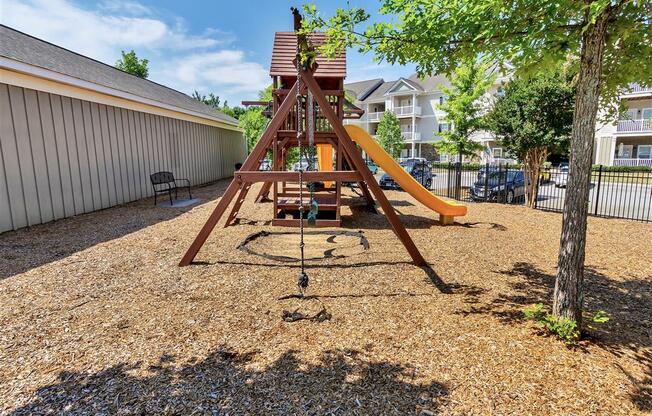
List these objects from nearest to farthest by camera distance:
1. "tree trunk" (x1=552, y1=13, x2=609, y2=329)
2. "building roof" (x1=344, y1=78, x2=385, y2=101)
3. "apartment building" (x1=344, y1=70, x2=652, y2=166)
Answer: "tree trunk" (x1=552, y1=13, x2=609, y2=329) < "apartment building" (x1=344, y1=70, x2=652, y2=166) < "building roof" (x1=344, y1=78, x2=385, y2=101)

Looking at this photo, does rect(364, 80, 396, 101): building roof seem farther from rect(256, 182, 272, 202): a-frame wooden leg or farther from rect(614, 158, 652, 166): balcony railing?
rect(256, 182, 272, 202): a-frame wooden leg

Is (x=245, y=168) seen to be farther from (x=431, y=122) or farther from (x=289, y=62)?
(x=431, y=122)

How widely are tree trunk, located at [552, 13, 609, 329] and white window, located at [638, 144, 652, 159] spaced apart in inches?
1242

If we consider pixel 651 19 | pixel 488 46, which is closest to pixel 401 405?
pixel 488 46

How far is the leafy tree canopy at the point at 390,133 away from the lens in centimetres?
3522

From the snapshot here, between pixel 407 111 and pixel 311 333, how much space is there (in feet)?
122

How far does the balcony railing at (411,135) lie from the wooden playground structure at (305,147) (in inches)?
1037

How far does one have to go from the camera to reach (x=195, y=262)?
16.7 feet

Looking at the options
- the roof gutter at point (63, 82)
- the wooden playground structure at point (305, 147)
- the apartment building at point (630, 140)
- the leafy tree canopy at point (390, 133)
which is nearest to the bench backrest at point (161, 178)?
the roof gutter at point (63, 82)

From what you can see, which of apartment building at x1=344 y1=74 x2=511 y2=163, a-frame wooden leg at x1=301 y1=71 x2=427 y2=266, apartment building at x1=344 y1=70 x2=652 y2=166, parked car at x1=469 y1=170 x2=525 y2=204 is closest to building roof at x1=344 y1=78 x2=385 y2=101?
apartment building at x1=344 y1=70 x2=652 y2=166

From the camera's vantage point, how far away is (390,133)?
3516cm

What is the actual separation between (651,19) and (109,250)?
23.4 ft

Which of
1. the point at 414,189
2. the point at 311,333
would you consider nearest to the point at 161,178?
the point at 414,189

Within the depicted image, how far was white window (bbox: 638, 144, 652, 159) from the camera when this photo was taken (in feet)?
83.9
